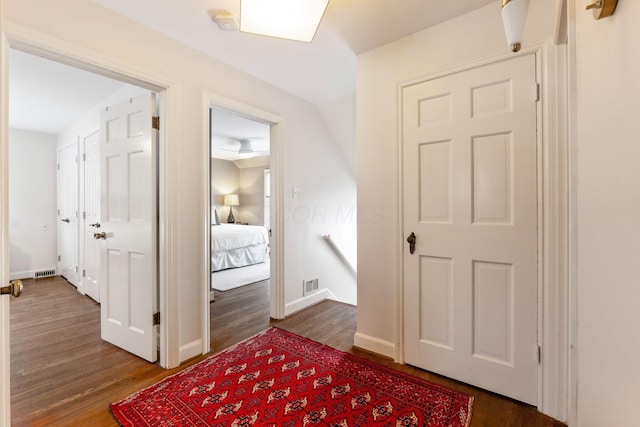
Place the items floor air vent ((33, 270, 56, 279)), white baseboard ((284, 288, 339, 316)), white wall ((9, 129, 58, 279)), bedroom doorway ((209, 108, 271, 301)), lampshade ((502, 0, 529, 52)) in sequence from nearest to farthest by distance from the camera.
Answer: lampshade ((502, 0, 529, 52))
white baseboard ((284, 288, 339, 316))
white wall ((9, 129, 58, 279))
floor air vent ((33, 270, 56, 279))
bedroom doorway ((209, 108, 271, 301))

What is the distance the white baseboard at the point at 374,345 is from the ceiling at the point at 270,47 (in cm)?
225

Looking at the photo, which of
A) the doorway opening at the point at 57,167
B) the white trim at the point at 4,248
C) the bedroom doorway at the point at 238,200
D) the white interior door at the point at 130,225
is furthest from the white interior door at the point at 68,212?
the white trim at the point at 4,248

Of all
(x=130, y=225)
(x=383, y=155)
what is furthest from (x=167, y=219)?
(x=383, y=155)

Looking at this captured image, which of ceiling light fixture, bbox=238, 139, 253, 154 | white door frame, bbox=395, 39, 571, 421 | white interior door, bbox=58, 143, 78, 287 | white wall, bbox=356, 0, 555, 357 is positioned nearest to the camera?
white door frame, bbox=395, 39, 571, 421

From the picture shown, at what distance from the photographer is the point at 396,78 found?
2.03 meters

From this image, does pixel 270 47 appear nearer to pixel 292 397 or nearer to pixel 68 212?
pixel 292 397

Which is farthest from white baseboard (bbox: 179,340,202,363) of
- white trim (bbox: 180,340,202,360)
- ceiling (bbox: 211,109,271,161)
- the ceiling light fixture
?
the ceiling light fixture

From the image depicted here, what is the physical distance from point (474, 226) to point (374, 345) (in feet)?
3.83

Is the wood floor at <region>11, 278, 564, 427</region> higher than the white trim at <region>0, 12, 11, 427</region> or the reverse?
the reverse

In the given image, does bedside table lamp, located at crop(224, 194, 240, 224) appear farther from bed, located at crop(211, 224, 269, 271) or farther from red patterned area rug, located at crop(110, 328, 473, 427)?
red patterned area rug, located at crop(110, 328, 473, 427)

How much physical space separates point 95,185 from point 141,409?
2.80 meters

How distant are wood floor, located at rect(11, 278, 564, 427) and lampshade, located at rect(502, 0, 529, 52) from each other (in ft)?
5.95

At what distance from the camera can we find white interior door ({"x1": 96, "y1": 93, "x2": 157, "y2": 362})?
2027 millimetres

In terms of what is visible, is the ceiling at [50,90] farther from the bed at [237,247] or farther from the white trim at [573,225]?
the white trim at [573,225]
